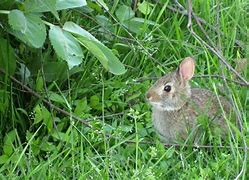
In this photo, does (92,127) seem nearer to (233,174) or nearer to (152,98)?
(152,98)

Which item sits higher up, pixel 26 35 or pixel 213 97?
pixel 26 35

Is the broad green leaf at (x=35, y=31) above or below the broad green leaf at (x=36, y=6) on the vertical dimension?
below

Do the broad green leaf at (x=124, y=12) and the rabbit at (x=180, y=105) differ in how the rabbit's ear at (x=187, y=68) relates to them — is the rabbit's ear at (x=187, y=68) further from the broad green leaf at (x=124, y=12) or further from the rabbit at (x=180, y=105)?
the broad green leaf at (x=124, y=12)

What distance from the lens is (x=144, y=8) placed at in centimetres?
511

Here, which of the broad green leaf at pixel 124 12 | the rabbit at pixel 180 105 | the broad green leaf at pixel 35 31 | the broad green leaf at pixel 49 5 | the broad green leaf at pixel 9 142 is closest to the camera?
the broad green leaf at pixel 49 5

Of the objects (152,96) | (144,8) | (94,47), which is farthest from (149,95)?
(144,8)

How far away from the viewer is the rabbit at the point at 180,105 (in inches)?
170

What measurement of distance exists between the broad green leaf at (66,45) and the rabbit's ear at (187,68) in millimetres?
745

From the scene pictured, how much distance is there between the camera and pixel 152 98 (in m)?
4.39

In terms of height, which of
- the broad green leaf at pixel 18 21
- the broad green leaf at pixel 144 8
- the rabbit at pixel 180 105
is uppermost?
the broad green leaf at pixel 18 21

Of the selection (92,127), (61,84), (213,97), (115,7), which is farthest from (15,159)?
(115,7)

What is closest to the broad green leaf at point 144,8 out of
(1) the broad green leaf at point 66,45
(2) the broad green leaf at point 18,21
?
(1) the broad green leaf at point 66,45

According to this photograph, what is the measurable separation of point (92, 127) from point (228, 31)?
1.34m

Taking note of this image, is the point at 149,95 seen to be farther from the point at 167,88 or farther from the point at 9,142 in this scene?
the point at 9,142
